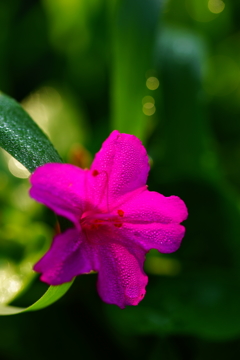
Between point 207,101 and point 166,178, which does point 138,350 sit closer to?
point 166,178

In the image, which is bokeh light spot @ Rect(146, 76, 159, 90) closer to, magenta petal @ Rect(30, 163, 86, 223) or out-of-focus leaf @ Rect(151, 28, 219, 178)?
out-of-focus leaf @ Rect(151, 28, 219, 178)

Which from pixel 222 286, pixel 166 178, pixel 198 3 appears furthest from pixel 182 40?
pixel 222 286

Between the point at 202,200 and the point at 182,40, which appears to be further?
the point at 182,40

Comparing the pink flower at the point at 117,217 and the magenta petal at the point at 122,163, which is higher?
the magenta petal at the point at 122,163

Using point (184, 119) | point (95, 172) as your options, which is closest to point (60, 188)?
point (95, 172)

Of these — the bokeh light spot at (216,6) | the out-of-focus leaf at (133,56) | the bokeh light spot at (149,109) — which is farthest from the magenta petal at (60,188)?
the bokeh light spot at (216,6)

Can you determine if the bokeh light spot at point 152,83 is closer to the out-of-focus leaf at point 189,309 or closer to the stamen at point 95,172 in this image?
the out-of-focus leaf at point 189,309
